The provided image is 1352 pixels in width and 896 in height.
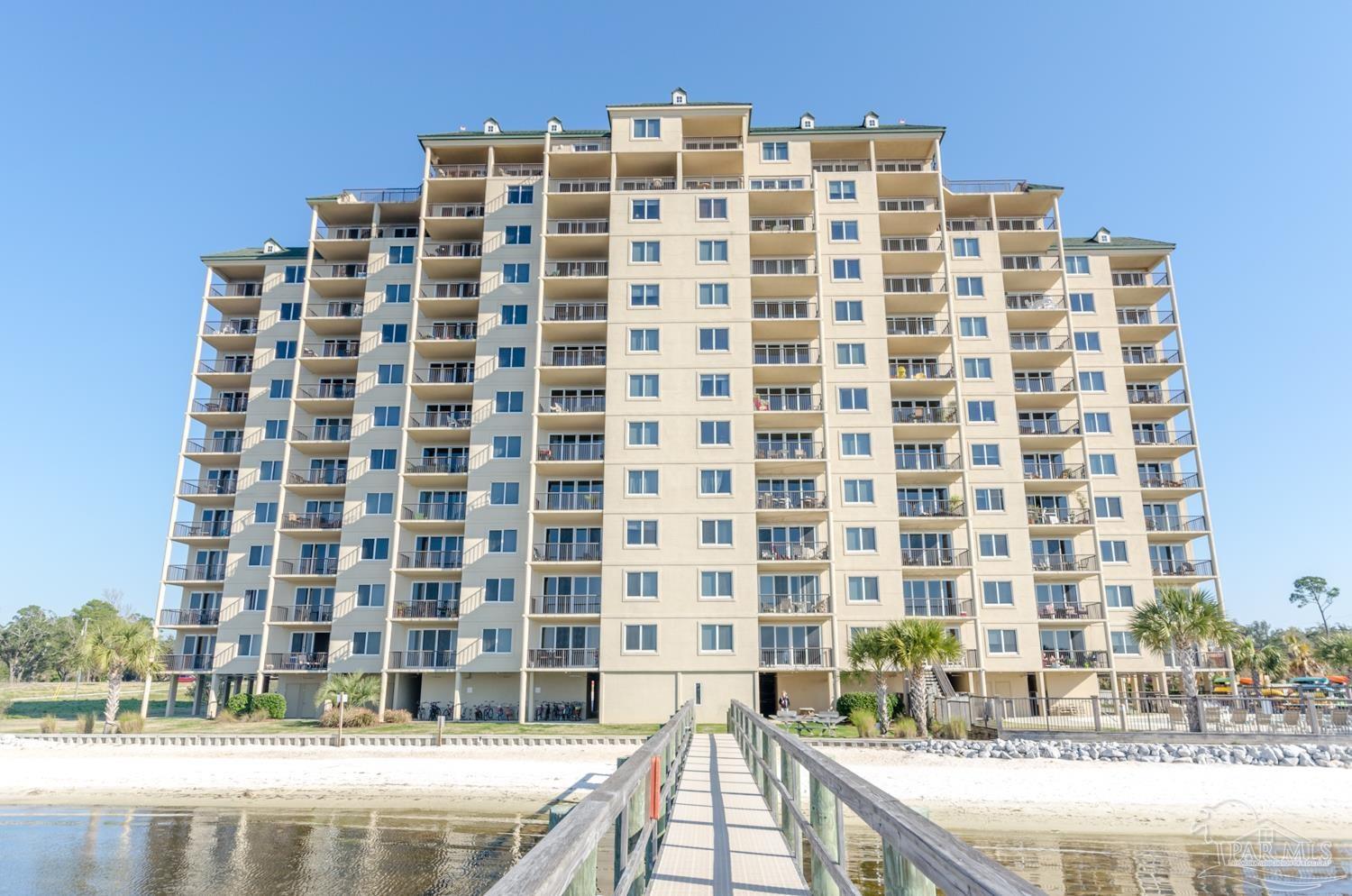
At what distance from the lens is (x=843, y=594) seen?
140 ft

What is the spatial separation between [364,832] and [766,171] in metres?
42.3

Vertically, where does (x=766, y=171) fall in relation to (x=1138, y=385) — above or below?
above

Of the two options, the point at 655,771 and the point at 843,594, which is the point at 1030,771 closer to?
the point at 843,594

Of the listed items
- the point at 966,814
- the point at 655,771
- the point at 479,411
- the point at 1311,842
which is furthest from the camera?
the point at 479,411

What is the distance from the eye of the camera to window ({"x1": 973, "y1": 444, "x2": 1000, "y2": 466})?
4659 centimetres

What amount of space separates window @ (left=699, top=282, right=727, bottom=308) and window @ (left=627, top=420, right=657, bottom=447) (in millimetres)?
7740

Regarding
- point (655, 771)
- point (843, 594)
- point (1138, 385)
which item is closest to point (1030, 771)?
point (843, 594)

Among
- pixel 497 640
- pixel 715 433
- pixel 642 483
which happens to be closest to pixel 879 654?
pixel 715 433

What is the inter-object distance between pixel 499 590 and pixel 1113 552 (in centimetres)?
3691

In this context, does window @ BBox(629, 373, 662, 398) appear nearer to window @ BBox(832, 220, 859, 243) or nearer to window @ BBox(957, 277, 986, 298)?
window @ BBox(832, 220, 859, 243)

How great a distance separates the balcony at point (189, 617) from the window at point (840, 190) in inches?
1780

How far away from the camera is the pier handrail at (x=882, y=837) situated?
8.36ft

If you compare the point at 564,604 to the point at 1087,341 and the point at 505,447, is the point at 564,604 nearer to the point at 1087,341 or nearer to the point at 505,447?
the point at 505,447

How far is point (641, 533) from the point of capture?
4228 cm
